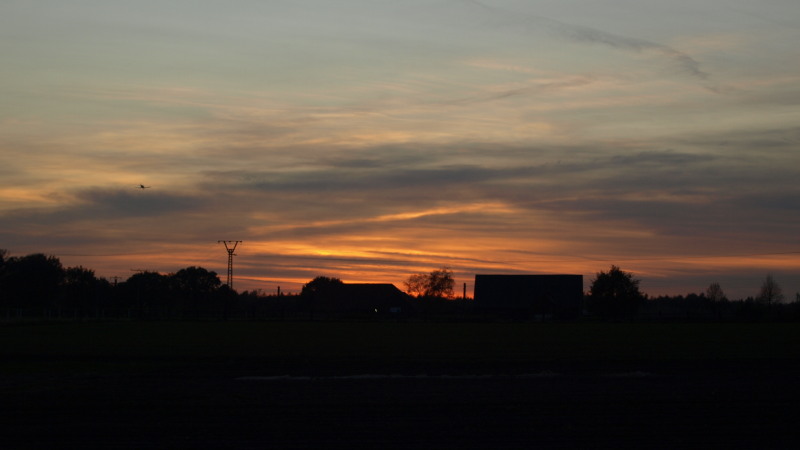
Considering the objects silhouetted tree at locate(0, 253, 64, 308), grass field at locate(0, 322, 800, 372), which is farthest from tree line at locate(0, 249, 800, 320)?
grass field at locate(0, 322, 800, 372)

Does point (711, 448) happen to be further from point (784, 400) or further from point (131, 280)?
point (131, 280)

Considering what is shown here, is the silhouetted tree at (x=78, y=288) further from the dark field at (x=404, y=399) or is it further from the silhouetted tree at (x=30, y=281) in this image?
the dark field at (x=404, y=399)

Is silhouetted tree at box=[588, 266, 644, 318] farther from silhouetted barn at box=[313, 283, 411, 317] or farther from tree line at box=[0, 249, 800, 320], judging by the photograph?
silhouetted barn at box=[313, 283, 411, 317]

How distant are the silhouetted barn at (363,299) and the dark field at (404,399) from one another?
3199 inches

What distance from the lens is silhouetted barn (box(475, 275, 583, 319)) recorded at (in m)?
96.9

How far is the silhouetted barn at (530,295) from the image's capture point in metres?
96.9

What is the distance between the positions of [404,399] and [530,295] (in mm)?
84351

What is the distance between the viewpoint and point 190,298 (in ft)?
449

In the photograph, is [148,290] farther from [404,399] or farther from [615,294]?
[404,399]

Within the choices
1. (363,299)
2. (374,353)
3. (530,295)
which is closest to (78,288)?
(363,299)

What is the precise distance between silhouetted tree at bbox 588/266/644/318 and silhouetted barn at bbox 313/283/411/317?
2601cm

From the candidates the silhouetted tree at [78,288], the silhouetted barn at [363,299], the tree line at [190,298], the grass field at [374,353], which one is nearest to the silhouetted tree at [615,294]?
the tree line at [190,298]

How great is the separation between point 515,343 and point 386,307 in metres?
75.7

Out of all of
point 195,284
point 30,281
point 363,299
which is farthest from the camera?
point 195,284
